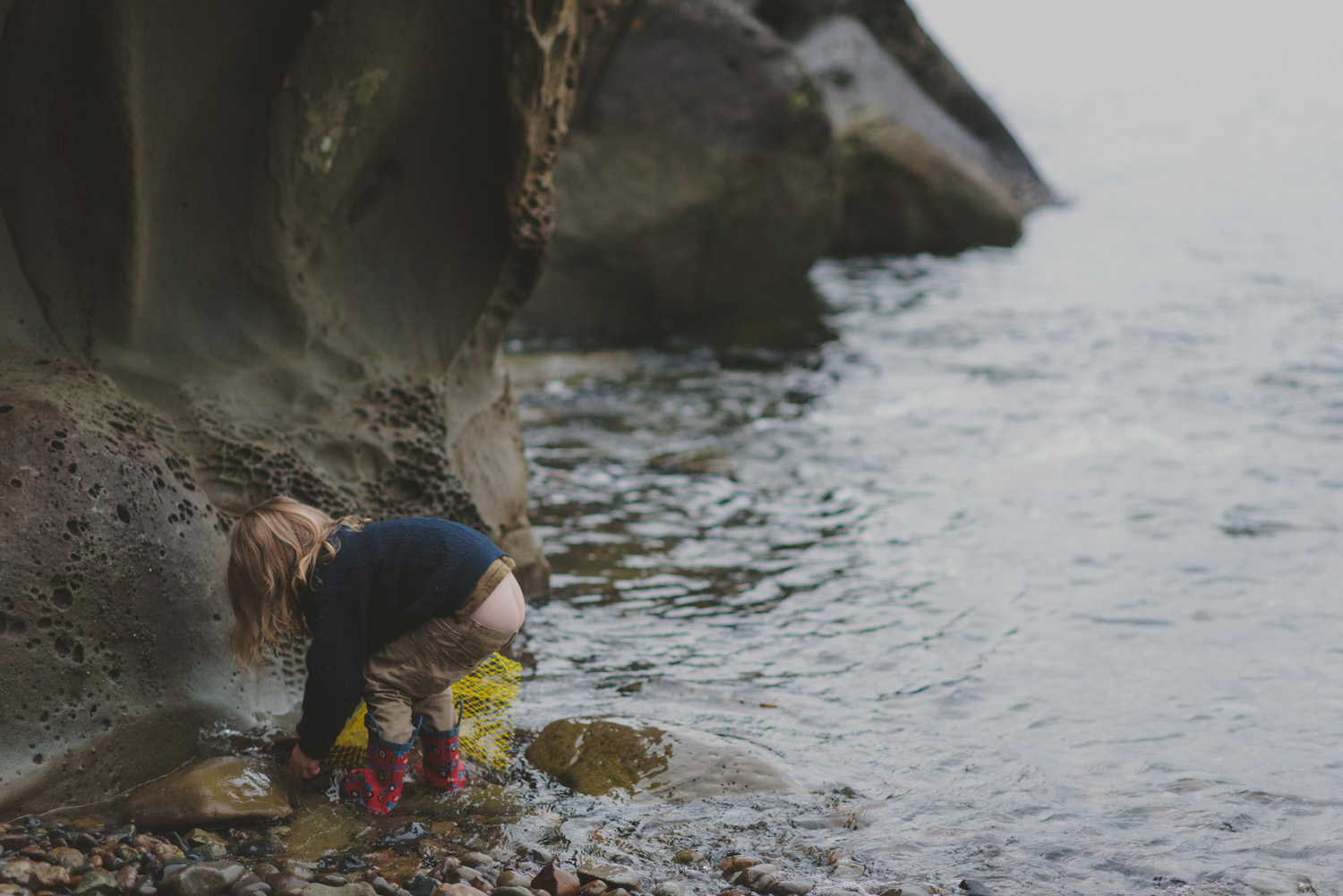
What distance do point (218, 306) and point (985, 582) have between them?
3.78m

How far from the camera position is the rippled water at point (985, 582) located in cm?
395

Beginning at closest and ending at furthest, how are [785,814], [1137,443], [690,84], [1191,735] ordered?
[785,814], [1191,735], [1137,443], [690,84]

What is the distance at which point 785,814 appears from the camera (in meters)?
3.91

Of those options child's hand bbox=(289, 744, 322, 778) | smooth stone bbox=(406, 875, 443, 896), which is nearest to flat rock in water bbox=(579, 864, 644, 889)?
smooth stone bbox=(406, 875, 443, 896)

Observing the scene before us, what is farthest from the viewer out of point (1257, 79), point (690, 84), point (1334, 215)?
point (1257, 79)

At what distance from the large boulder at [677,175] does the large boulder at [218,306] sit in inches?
233

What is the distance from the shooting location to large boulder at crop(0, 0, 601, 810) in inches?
144

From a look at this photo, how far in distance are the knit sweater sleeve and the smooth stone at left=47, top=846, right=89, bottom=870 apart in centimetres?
67

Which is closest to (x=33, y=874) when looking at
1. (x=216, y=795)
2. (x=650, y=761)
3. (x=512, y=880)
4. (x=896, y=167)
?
(x=216, y=795)

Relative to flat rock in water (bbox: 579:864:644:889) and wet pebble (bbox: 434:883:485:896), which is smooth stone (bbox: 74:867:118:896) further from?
flat rock in water (bbox: 579:864:644:889)

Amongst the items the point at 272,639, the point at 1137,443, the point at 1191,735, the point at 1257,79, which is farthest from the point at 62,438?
the point at 1257,79

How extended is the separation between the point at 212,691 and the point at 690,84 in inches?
369

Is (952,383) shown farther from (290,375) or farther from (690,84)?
(290,375)

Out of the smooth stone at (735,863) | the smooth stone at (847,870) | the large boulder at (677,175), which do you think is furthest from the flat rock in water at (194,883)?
the large boulder at (677,175)
